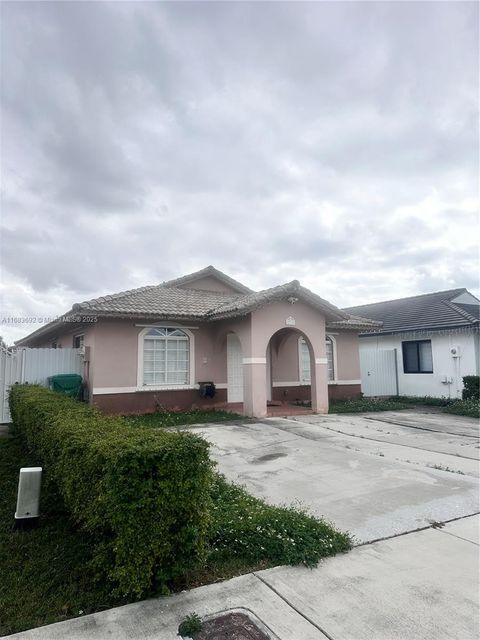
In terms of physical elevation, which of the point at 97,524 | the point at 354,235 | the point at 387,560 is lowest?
the point at 387,560

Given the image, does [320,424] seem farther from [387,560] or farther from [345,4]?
[345,4]

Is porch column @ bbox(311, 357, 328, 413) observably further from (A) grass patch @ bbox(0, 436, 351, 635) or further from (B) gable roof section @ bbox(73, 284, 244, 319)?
(A) grass patch @ bbox(0, 436, 351, 635)

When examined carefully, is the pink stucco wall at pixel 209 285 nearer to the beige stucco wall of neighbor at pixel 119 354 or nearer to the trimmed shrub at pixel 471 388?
the beige stucco wall of neighbor at pixel 119 354

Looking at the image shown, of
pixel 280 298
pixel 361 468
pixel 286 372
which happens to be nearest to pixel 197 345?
pixel 280 298

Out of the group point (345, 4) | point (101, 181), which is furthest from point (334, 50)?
point (101, 181)

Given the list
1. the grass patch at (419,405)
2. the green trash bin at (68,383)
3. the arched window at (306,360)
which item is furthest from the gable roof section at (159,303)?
the grass patch at (419,405)

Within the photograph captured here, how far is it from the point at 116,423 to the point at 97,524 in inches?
64.3

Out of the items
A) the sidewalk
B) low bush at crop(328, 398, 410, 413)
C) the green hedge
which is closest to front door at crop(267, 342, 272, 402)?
low bush at crop(328, 398, 410, 413)

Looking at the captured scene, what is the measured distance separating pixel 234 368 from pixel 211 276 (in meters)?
5.17

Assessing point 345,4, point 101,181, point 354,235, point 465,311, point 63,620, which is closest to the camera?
point 63,620

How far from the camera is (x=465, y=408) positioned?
15.5 m

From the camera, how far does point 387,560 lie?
4.00 meters

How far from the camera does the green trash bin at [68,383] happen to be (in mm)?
13195

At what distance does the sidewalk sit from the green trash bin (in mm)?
11012
